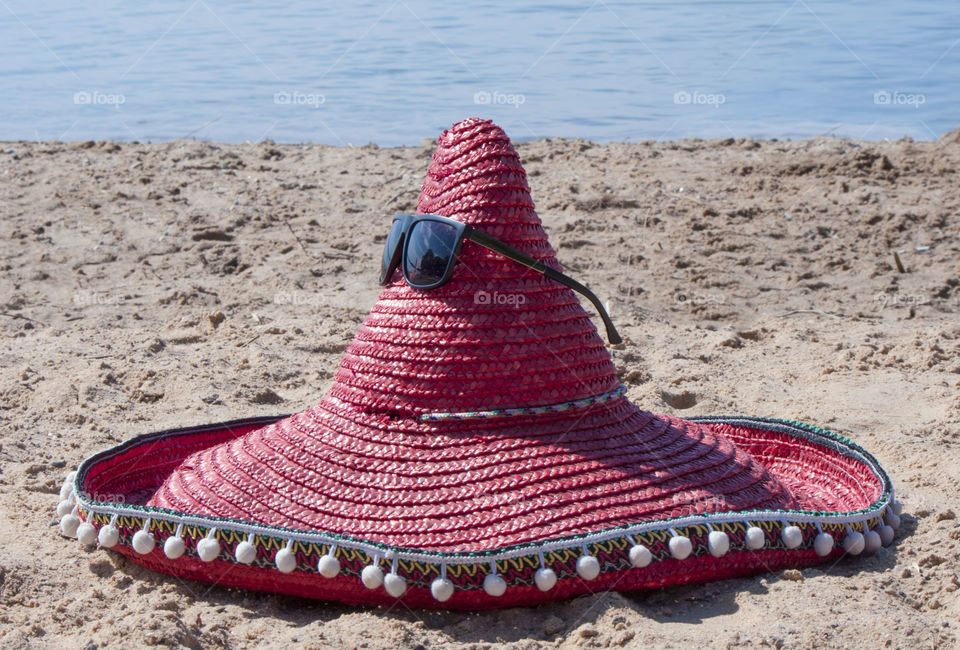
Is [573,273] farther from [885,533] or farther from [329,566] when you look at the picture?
[329,566]

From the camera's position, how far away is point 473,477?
293 cm

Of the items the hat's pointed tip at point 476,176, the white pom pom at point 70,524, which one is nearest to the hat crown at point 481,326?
the hat's pointed tip at point 476,176

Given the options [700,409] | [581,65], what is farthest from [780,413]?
[581,65]

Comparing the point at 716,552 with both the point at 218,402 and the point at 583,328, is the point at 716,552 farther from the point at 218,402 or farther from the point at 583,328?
the point at 218,402

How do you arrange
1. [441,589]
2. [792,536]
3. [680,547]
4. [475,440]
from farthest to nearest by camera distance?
[475,440]
[792,536]
[680,547]
[441,589]

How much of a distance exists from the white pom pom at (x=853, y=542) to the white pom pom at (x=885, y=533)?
15 cm

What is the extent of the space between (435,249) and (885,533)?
5.05ft

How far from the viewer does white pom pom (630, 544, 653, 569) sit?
2.74 meters

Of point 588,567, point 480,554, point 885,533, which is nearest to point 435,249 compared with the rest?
point 480,554

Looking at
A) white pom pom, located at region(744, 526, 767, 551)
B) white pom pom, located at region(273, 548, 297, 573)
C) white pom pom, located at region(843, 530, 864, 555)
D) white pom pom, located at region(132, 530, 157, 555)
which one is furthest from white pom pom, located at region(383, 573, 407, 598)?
white pom pom, located at region(843, 530, 864, 555)

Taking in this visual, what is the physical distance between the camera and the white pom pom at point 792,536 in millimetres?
2889

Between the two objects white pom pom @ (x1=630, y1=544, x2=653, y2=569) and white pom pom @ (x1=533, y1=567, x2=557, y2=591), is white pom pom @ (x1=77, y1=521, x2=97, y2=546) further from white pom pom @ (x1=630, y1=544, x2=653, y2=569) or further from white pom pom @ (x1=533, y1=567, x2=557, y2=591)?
white pom pom @ (x1=630, y1=544, x2=653, y2=569)

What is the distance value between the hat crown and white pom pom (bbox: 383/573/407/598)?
0.51 meters

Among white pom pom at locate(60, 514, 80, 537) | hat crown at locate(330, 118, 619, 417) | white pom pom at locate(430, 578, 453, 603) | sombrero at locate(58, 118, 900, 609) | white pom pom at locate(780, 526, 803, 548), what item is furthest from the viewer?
white pom pom at locate(60, 514, 80, 537)
